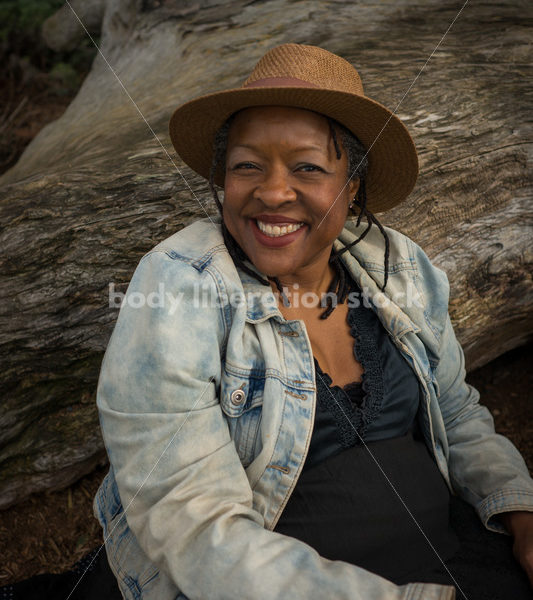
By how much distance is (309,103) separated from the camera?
185 cm

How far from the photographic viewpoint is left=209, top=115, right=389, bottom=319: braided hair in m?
2.03

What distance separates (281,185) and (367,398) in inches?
33.2

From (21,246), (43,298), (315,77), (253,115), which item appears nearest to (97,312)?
(43,298)

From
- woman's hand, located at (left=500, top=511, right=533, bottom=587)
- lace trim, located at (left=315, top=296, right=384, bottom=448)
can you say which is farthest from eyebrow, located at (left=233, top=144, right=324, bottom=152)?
woman's hand, located at (left=500, top=511, right=533, bottom=587)

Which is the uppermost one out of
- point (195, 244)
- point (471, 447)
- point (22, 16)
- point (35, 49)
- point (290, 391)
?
point (22, 16)

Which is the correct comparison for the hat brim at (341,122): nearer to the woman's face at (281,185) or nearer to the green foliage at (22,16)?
the woman's face at (281,185)

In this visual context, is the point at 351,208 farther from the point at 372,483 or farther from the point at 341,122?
the point at 372,483

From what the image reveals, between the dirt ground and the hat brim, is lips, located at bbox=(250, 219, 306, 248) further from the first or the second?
the dirt ground

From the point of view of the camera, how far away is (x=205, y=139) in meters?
2.17

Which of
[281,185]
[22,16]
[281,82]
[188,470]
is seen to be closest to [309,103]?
[281,82]

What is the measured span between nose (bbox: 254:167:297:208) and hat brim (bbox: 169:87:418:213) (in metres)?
0.23

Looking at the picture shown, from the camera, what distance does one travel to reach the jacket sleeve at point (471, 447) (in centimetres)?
218

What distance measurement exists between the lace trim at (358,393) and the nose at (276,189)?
62 centimetres

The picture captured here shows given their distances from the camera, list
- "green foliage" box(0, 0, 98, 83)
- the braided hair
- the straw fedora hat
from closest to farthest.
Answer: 1. the straw fedora hat
2. the braided hair
3. "green foliage" box(0, 0, 98, 83)
